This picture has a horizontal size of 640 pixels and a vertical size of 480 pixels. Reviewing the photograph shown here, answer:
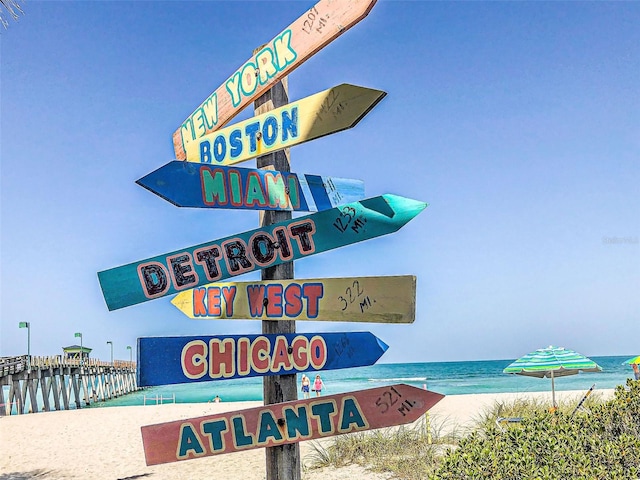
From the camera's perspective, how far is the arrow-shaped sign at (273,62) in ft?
10.7

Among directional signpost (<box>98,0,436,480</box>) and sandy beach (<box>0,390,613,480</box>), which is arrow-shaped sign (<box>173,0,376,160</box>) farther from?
sandy beach (<box>0,390,613,480</box>)

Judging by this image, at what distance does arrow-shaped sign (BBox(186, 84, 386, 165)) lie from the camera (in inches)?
135

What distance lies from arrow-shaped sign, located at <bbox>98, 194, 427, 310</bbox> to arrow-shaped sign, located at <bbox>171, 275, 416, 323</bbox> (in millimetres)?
183

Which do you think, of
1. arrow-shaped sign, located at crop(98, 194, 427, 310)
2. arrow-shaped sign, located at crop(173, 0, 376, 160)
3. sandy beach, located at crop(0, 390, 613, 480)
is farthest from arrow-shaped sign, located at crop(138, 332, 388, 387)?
sandy beach, located at crop(0, 390, 613, 480)

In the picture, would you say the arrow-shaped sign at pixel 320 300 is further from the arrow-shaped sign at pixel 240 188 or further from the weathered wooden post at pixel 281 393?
the arrow-shaped sign at pixel 240 188

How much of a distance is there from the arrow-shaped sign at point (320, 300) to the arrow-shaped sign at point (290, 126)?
87 centimetres

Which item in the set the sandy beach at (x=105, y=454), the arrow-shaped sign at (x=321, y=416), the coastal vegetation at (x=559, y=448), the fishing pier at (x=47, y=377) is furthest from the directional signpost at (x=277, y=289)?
the fishing pier at (x=47, y=377)

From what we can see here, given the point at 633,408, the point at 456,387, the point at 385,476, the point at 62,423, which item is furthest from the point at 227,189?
the point at 456,387

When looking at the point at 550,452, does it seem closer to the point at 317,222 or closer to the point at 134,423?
the point at 317,222

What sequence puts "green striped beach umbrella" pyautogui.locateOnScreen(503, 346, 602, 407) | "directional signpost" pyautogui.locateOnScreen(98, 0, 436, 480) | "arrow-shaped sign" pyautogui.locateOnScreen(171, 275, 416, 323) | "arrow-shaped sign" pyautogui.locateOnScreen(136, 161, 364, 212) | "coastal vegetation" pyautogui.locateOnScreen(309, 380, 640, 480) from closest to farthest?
"directional signpost" pyautogui.locateOnScreen(98, 0, 436, 480) → "arrow-shaped sign" pyautogui.locateOnScreen(171, 275, 416, 323) → "arrow-shaped sign" pyautogui.locateOnScreen(136, 161, 364, 212) → "coastal vegetation" pyautogui.locateOnScreen(309, 380, 640, 480) → "green striped beach umbrella" pyautogui.locateOnScreen(503, 346, 602, 407)

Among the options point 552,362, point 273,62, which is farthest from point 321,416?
point 552,362

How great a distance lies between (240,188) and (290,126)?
50 centimetres

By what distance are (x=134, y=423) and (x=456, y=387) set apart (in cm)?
4162

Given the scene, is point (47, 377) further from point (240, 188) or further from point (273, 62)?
point (273, 62)
